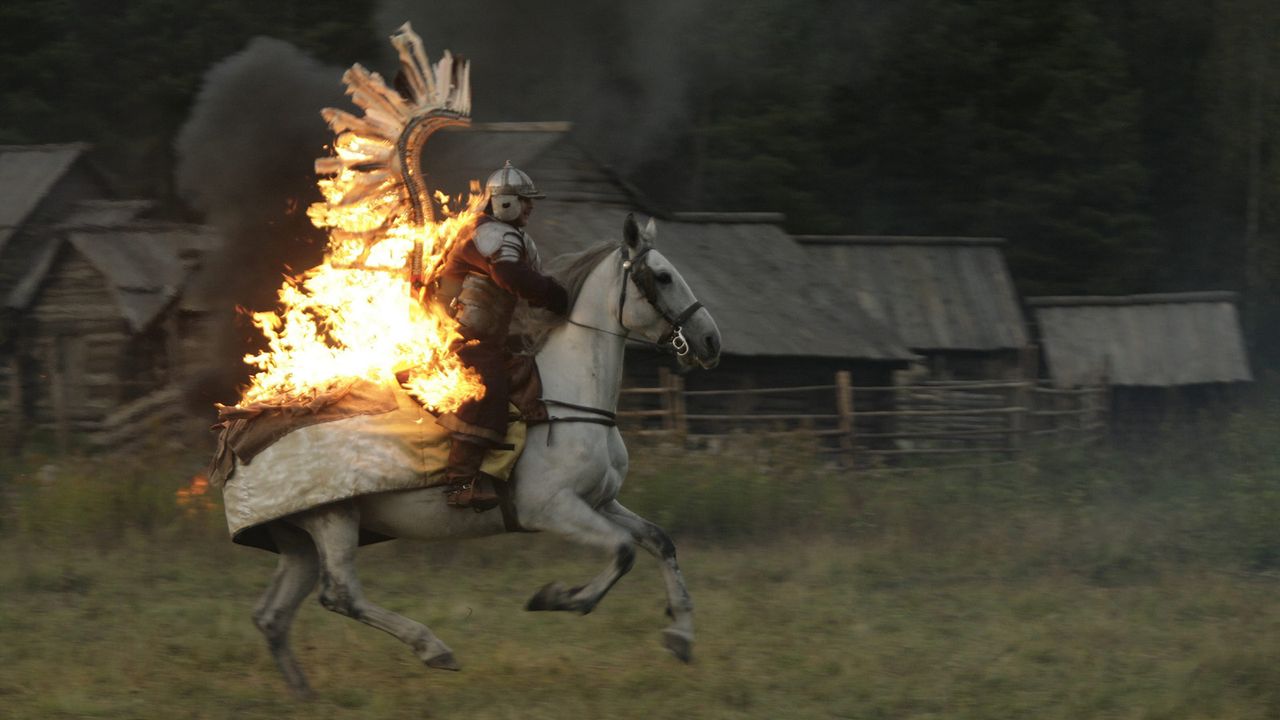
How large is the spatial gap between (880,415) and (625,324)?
1515 centimetres

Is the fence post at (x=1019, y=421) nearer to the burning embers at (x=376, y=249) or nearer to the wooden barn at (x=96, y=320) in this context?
the wooden barn at (x=96, y=320)

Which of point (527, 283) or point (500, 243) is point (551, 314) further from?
point (500, 243)

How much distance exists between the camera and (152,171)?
35000mm

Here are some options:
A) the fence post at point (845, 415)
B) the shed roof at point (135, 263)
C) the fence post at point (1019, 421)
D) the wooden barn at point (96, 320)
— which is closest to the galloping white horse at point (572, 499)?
the fence post at point (845, 415)

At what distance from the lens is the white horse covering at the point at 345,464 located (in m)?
7.85

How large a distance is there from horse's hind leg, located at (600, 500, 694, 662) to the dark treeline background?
25097mm

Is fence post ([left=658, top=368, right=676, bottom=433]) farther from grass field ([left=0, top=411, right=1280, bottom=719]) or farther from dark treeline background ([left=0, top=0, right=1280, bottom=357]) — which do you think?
dark treeline background ([left=0, top=0, right=1280, bottom=357])

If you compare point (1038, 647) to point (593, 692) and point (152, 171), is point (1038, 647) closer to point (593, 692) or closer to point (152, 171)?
point (593, 692)

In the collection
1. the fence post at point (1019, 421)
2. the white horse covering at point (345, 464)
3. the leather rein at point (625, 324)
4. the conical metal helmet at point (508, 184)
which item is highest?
the conical metal helmet at point (508, 184)

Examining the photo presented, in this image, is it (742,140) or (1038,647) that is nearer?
(1038,647)

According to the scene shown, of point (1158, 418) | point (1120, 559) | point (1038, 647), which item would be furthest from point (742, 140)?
point (1038, 647)

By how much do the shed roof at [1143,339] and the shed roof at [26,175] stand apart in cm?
1914

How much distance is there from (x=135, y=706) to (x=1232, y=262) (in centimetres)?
4063

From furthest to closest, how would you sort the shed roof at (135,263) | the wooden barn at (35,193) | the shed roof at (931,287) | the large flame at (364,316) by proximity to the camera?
1. the shed roof at (931,287)
2. the wooden barn at (35,193)
3. the shed roof at (135,263)
4. the large flame at (364,316)
